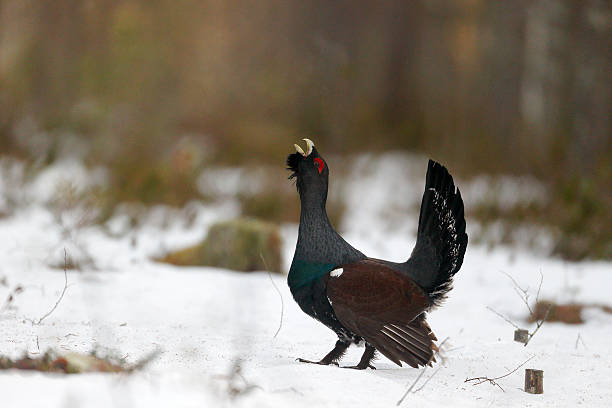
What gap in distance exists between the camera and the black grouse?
3355 mm

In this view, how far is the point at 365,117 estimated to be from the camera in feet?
45.9

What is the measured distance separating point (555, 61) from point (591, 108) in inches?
127

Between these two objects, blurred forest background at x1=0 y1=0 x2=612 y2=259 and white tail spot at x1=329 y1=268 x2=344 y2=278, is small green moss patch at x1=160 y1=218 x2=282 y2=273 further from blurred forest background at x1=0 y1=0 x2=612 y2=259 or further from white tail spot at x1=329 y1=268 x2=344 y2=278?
white tail spot at x1=329 y1=268 x2=344 y2=278

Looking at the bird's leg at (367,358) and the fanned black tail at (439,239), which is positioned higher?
the fanned black tail at (439,239)

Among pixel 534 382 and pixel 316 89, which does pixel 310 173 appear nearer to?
pixel 534 382

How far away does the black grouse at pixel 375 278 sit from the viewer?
3.36m

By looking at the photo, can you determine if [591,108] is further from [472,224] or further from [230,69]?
[230,69]

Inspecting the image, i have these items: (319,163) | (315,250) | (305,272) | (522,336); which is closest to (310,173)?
(319,163)

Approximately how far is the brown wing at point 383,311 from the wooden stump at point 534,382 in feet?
1.48

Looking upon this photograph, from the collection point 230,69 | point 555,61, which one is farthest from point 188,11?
point 555,61

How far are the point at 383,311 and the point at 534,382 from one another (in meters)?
0.77

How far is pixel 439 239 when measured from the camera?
3676 mm

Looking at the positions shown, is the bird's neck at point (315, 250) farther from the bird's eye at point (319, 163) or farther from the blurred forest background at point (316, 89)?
the blurred forest background at point (316, 89)

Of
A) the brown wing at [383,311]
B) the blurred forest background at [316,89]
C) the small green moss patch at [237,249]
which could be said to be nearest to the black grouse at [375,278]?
the brown wing at [383,311]
